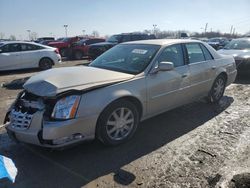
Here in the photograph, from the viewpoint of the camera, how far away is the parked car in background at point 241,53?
→ 28.9 feet

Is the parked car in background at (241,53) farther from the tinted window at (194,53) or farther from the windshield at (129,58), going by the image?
the windshield at (129,58)

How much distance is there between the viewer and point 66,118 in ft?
10.8

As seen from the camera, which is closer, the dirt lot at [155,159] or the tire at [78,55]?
the dirt lot at [155,159]

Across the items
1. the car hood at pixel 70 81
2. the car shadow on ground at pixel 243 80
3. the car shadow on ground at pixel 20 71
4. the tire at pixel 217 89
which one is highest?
the car hood at pixel 70 81

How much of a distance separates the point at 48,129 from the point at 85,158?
0.73 m

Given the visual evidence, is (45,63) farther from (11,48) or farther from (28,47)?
(11,48)

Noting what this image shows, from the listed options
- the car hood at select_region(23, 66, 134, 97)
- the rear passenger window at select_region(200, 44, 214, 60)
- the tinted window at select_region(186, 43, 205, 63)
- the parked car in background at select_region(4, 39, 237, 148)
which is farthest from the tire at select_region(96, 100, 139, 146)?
the rear passenger window at select_region(200, 44, 214, 60)

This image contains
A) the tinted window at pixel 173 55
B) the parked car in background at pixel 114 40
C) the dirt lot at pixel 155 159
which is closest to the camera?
the dirt lot at pixel 155 159

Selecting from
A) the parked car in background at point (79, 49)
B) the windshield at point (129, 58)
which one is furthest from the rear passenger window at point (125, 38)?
the windshield at point (129, 58)

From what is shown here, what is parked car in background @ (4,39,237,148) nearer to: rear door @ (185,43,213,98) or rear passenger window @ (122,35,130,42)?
rear door @ (185,43,213,98)

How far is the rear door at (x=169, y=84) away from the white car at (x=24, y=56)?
28.4ft

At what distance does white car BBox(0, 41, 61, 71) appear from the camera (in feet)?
36.6

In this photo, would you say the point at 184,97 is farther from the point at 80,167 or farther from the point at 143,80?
the point at 80,167

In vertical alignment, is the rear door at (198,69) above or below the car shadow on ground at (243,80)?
above
